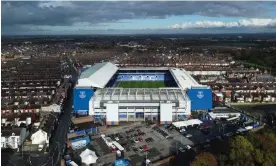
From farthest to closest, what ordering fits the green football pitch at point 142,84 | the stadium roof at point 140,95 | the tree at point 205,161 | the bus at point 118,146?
the green football pitch at point 142,84 < the stadium roof at point 140,95 < the bus at point 118,146 < the tree at point 205,161

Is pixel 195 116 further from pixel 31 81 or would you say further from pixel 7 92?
pixel 31 81

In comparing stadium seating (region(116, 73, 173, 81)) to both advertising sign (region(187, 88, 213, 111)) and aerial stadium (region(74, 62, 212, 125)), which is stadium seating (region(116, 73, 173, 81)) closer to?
aerial stadium (region(74, 62, 212, 125))

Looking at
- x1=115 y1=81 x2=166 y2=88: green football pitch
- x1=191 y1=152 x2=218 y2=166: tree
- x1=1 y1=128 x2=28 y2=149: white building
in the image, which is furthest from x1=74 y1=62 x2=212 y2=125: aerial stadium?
x1=191 y1=152 x2=218 y2=166: tree

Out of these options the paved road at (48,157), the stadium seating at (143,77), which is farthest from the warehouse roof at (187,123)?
the stadium seating at (143,77)

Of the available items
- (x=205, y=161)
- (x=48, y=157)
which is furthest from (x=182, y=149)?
(x=48, y=157)

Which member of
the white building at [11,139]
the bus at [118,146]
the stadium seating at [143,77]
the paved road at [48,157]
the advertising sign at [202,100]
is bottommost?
the paved road at [48,157]

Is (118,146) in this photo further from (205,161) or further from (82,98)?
(82,98)

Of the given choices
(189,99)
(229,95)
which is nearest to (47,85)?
(189,99)

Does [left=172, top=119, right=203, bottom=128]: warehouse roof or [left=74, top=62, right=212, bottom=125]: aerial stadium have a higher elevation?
[left=74, top=62, right=212, bottom=125]: aerial stadium

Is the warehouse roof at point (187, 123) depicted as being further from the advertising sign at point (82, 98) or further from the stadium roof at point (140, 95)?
the advertising sign at point (82, 98)
